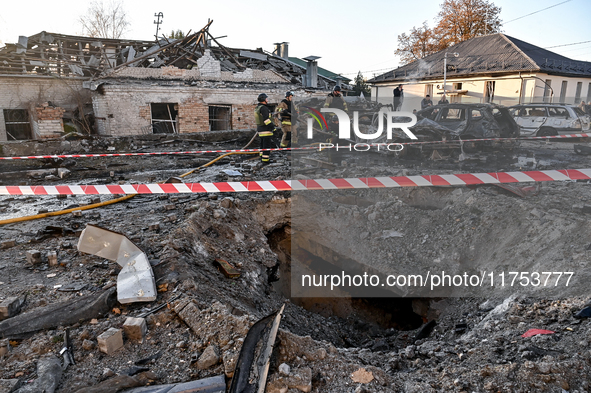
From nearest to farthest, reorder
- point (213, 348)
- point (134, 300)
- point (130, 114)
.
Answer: point (213, 348) → point (134, 300) → point (130, 114)

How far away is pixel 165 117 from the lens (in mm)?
14977

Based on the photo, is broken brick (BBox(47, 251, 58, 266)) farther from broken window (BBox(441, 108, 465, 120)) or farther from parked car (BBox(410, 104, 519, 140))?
broken window (BBox(441, 108, 465, 120))

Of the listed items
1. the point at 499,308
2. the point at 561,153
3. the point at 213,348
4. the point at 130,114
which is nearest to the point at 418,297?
the point at 499,308

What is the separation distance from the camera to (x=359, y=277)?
6023 millimetres

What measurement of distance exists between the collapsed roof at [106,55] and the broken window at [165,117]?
155 cm

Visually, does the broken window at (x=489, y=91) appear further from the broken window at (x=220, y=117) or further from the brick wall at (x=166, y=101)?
the broken window at (x=220, y=117)

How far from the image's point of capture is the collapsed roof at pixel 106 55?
13719 millimetres

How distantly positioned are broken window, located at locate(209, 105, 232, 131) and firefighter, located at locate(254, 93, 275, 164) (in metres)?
6.84

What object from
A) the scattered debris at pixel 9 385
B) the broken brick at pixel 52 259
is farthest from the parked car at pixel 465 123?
the scattered debris at pixel 9 385

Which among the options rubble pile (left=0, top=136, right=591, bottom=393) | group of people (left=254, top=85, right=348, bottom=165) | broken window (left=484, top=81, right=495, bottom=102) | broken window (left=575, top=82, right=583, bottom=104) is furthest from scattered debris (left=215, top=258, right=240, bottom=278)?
broken window (left=575, top=82, right=583, bottom=104)

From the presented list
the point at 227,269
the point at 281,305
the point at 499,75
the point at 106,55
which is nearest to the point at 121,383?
the point at 227,269

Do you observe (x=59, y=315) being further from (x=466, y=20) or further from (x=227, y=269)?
(x=466, y=20)

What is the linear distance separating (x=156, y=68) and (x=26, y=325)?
13200 millimetres

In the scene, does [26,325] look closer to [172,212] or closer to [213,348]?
[213,348]
